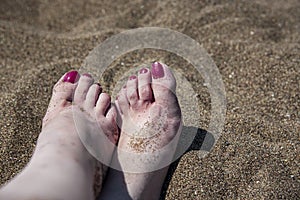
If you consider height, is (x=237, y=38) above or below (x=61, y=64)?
below

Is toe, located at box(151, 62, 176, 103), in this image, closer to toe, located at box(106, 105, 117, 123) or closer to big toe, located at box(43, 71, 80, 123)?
toe, located at box(106, 105, 117, 123)

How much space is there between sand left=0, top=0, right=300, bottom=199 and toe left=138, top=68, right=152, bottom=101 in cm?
22

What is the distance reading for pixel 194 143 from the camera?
2014 millimetres

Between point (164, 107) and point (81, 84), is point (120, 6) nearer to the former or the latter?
point (81, 84)

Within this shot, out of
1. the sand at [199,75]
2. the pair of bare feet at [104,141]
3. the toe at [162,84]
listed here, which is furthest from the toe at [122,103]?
the sand at [199,75]

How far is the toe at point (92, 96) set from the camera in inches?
81.7

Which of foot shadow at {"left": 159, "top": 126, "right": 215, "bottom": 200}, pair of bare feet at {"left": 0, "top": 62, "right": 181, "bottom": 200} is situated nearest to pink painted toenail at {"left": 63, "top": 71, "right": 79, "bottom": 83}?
pair of bare feet at {"left": 0, "top": 62, "right": 181, "bottom": 200}

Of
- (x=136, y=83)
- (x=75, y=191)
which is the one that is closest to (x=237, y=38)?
(x=136, y=83)

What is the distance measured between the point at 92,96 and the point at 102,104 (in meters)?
0.06

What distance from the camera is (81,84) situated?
6.98ft

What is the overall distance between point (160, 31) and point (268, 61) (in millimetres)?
613

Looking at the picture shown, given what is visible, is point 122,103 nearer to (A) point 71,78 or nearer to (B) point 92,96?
(B) point 92,96

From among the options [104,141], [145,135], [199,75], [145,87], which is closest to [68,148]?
[104,141]

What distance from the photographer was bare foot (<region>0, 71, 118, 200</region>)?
5.02 feet
